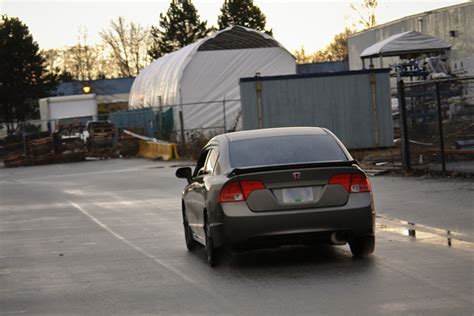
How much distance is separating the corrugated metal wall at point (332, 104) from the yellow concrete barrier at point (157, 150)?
916cm

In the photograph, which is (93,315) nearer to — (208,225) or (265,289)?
(265,289)

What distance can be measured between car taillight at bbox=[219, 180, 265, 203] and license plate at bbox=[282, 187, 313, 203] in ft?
0.86

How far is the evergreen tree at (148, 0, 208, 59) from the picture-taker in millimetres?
102938

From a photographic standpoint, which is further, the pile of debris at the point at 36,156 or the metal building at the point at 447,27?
the pile of debris at the point at 36,156

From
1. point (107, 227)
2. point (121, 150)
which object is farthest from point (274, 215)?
point (121, 150)

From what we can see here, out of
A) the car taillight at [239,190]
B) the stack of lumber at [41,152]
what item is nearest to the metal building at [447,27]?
the stack of lumber at [41,152]

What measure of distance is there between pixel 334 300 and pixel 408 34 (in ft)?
122

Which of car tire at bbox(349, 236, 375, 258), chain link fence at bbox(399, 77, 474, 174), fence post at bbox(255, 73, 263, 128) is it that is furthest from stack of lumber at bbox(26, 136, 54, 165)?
car tire at bbox(349, 236, 375, 258)

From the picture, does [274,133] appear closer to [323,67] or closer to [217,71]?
[217,71]

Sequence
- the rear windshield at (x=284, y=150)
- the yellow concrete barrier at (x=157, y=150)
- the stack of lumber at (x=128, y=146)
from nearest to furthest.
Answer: the rear windshield at (x=284, y=150)
the yellow concrete barrier at (x=157, y=150)
the stack of lumber at (x=128, y=146)

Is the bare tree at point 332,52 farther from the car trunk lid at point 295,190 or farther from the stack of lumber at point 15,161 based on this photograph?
the car trunk lid at point 295,190

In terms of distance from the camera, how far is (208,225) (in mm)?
11859

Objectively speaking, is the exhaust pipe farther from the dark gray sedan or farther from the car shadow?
the car shadow

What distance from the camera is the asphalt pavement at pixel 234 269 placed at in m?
9.15
